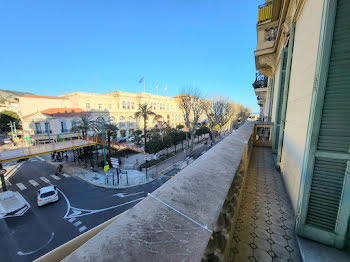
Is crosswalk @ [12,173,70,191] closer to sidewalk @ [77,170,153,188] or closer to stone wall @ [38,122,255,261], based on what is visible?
sidewalk @ [77,170,153,188]

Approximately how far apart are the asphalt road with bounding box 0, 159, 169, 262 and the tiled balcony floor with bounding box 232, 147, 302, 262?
30.5ft

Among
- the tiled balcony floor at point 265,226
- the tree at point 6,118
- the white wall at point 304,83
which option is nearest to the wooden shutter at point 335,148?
the tiled balcony floor at point 265,226

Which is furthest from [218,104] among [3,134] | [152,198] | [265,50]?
[3,134]

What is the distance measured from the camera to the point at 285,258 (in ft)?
7.57

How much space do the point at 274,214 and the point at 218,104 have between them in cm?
2952

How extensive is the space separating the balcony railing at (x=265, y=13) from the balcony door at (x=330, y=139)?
1107cm

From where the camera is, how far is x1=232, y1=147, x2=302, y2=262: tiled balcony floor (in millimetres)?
2363

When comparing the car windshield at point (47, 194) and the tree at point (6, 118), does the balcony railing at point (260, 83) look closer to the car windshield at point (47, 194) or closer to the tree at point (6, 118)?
the car windshield at point (47, 194)

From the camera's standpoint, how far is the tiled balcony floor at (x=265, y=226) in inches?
93.0

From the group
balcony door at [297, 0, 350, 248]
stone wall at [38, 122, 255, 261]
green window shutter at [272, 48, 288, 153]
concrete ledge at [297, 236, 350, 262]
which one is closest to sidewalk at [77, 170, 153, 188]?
green window shutter at [272, 48, 288, 153]

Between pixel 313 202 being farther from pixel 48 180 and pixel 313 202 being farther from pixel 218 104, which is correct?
pixel 218 104

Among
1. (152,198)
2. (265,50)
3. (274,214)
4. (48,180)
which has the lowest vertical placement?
(48,180)

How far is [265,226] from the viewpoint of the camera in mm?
2973

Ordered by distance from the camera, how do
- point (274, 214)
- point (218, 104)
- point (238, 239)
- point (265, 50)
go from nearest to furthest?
point (238, 239) → point (274, 214) → point (265, 50) → point (218, 104)
